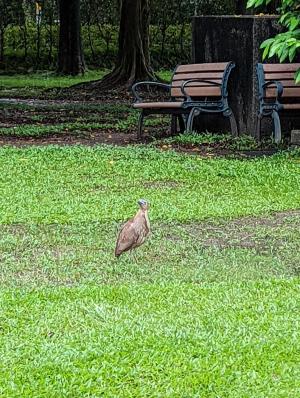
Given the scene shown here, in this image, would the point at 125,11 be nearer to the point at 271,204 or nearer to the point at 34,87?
the point at 34,87

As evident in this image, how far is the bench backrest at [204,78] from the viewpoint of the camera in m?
12.1

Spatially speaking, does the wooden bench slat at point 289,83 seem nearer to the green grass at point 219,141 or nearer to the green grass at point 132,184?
the green grass at point 219,141

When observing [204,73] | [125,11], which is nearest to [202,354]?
[204,73]

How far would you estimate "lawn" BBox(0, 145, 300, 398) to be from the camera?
4.16 m

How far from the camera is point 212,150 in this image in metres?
11.2

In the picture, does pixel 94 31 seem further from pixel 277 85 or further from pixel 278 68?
pixel 277 85

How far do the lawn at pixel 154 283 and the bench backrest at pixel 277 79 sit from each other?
1.99 metres

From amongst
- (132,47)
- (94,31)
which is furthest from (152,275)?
(94,31)

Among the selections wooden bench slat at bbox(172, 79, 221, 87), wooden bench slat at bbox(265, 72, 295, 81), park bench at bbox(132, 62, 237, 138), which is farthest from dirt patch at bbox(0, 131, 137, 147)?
wooden bench slat at bbox(265, 72, 295, 81)

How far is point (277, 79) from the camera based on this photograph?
11.7 m

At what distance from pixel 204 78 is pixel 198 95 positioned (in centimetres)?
23

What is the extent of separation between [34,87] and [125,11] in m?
3.29

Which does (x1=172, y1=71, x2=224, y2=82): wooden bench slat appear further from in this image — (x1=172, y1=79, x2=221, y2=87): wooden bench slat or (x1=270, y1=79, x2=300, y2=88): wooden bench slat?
(x1=270, y1=79, x2=300, y2=88): wooden bench slat

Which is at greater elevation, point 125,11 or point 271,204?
point 125,11
